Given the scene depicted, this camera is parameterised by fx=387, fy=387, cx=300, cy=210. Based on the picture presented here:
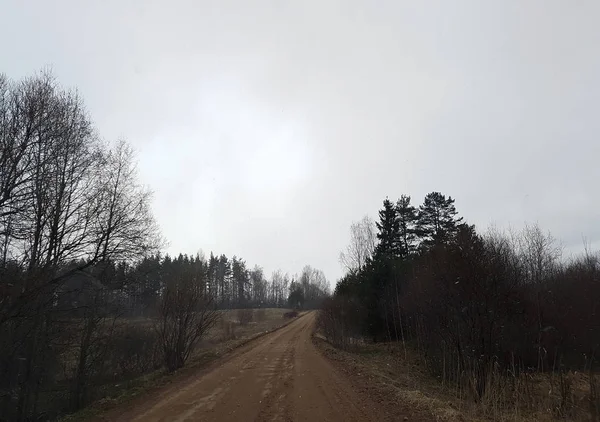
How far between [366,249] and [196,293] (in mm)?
30936

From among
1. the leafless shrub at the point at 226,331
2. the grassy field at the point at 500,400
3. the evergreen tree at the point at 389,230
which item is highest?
the evergreen tree at the point at 389,230

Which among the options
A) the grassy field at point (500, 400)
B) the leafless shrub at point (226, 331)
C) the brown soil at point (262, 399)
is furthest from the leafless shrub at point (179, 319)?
the leafless shrub at point (226, 331)

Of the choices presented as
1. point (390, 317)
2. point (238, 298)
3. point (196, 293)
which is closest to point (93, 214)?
point (196, 293)

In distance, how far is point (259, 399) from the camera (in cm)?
943

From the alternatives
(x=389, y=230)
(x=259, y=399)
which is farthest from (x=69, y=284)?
(x=389, y=230)

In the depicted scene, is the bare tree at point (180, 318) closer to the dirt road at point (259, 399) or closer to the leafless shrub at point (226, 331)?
the dirt road at point (259, 399)

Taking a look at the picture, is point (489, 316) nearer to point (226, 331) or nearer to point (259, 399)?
point (259, 399)

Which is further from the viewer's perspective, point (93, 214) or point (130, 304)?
point (130, 304)

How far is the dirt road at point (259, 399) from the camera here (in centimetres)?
792

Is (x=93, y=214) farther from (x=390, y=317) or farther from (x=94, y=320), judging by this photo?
(x=390, y=317)

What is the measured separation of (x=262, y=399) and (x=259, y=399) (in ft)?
0.24

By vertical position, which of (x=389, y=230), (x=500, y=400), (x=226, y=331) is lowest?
(x=500, y=400)

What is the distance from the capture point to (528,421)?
796 centimetres

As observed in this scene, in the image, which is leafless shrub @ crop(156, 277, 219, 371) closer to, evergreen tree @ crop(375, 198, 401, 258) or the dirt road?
the dirt road
